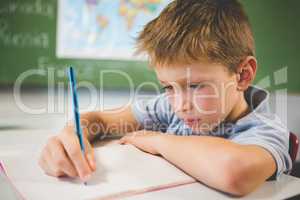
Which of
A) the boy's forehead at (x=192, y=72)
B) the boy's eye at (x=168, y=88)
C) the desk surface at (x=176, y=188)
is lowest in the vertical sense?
the desk surface at (x=176, y=188)

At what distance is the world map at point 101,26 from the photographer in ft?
1.55

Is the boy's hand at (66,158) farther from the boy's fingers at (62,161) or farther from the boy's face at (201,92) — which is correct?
the boy's face at (201,92)

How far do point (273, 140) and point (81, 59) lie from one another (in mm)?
276

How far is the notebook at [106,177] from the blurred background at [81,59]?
0.06m

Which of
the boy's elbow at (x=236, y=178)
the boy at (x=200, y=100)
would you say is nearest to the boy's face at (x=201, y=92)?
the boy at (x=200, y=100)

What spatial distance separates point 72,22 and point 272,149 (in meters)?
0.31

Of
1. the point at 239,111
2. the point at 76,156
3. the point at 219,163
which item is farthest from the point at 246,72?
the point at 76,156

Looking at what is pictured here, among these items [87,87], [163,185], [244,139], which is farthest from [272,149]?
[87,87]

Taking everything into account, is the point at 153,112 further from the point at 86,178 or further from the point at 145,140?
the point at 86,178

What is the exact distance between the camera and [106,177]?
41cm

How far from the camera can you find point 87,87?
47 cm

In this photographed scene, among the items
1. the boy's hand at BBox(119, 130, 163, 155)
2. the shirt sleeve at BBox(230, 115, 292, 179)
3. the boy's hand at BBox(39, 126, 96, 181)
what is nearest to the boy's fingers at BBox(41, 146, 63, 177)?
the boy's hand at BBox(39, 126, 96, 181)

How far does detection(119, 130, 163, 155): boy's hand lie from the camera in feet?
1.59

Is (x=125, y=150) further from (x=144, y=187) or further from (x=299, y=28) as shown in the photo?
(x=299, y=28)
